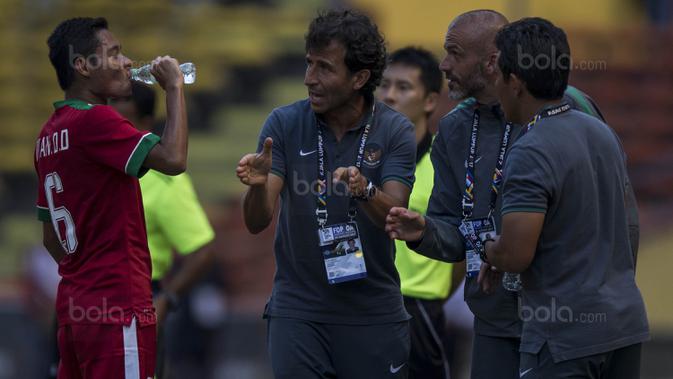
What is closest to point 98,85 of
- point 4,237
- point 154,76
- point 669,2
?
point 154,76

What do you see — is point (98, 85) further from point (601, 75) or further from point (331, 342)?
point (601, 75)

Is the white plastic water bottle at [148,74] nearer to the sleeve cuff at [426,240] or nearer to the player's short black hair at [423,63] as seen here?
the sleeve cuff at [426,240]

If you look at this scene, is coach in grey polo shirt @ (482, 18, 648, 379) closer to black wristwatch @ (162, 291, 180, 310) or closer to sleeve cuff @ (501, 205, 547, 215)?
sleeve cuff @ (501, 205, 547, 215)

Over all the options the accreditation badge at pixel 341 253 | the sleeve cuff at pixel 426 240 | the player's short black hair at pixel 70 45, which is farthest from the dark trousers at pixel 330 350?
the player's short black hair at pixel 70 45

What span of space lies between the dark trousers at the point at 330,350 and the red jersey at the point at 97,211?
1.91 feet

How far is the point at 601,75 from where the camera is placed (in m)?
12.7

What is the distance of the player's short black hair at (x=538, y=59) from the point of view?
451 centimetres

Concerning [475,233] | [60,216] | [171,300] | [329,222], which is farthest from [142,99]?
[475,233]

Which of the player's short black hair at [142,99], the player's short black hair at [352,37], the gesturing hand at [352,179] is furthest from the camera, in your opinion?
the player's short black hair at [142,99]

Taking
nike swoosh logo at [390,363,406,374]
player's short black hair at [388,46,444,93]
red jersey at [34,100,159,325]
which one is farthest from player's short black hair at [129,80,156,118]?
nike swoosh logo at [390,363,406,374]

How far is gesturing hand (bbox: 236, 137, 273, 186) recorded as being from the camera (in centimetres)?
486

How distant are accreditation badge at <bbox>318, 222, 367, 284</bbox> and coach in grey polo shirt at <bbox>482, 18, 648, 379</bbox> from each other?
74cm

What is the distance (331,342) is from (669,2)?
9.55m

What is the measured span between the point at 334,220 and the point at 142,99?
182cm
